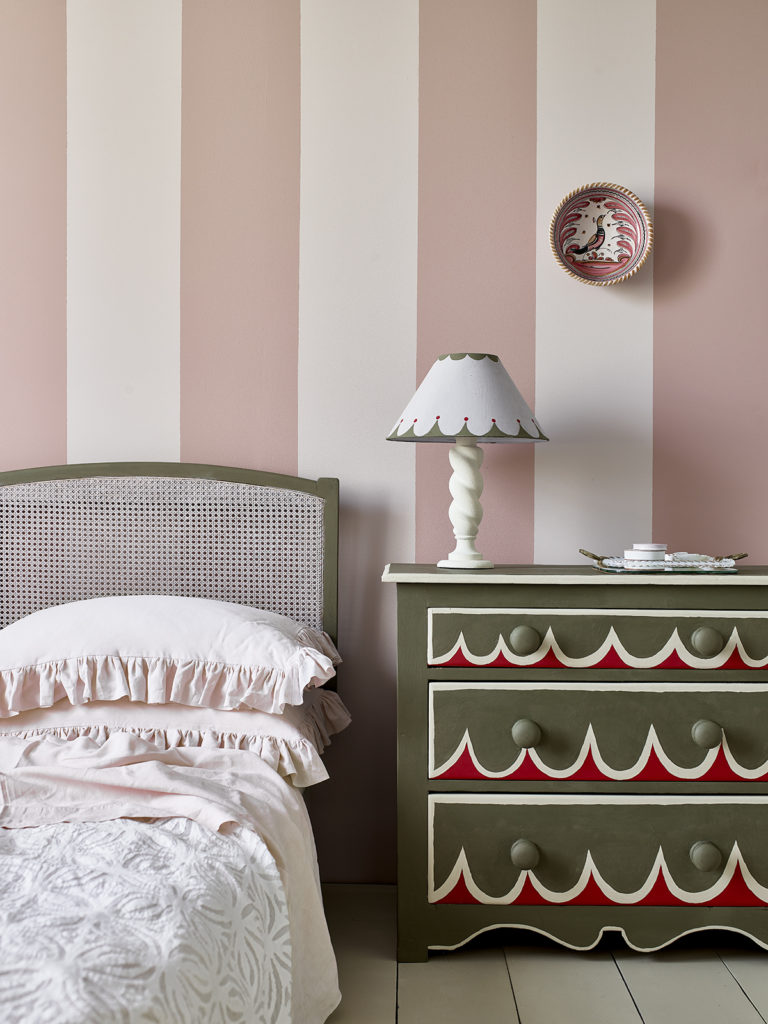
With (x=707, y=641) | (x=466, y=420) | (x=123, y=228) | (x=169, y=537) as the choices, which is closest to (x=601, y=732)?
(x=707, y=641)

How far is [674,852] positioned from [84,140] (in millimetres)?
2357

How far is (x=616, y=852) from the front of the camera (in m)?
1.87

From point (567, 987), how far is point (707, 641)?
0.79 m

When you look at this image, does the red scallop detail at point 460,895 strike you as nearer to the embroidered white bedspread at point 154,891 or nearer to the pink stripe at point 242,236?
the embroidered white bedspread at point 154,891

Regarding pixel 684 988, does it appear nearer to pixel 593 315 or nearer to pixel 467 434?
pixel 467 434

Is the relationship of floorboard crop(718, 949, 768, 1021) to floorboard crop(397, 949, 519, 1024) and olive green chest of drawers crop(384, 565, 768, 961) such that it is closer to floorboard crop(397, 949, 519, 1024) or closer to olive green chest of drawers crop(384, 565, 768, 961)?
olive green chest of drawers crop(384, 565, 768, 961)


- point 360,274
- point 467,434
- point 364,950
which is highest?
point 360,274

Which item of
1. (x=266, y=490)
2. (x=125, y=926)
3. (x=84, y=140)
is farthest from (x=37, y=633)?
(x=84, y=140)

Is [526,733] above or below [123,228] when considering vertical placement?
below

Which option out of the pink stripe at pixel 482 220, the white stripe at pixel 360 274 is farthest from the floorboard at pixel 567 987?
the pink stripe at pixel 482 220

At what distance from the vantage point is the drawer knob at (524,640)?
6.11 feet

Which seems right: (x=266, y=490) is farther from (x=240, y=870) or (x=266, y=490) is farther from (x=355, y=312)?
(x=240, y=870)

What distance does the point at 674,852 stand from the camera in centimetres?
187

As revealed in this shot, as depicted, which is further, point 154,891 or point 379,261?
point 379,261
